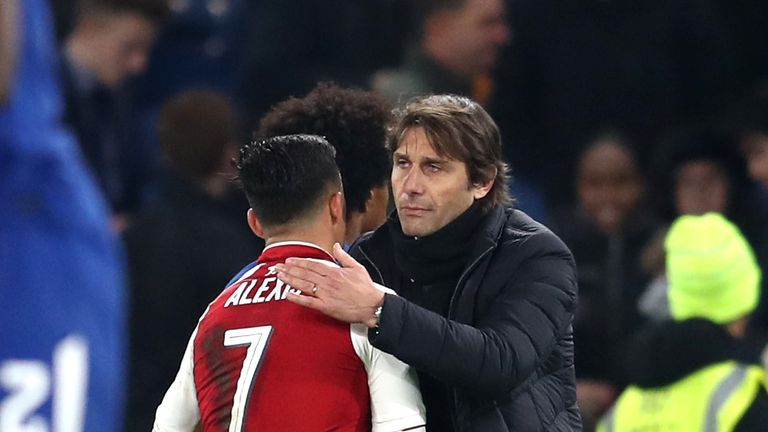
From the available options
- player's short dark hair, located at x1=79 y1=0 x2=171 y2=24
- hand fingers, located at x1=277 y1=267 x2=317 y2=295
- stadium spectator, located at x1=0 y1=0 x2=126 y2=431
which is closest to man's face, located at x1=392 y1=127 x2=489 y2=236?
hand fingers, located at x1=277 y1=267 x2=317 y2=295

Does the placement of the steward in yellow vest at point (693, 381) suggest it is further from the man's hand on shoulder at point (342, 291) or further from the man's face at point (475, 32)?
the man's face at point (475, 32)

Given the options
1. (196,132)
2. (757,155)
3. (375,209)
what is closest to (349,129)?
(375,209)

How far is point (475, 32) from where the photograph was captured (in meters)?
6.60

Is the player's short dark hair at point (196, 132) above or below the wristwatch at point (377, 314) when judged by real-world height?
above

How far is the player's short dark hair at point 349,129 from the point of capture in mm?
3684

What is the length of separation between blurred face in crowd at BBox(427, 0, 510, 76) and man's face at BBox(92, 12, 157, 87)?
1.19m

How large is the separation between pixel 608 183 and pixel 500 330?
382 centimetres

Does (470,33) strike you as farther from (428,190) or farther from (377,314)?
(377,314)

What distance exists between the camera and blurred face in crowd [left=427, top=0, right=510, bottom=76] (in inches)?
256

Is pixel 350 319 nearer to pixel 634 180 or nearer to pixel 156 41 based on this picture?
pixel 634 180

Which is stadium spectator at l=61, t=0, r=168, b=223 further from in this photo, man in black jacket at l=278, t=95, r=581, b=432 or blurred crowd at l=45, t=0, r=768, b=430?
man in black jacket at l=278, t=95, r=581, b=432

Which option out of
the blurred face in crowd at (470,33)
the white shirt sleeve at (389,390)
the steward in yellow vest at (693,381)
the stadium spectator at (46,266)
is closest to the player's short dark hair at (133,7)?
the blurred face in crowd at (470,33)

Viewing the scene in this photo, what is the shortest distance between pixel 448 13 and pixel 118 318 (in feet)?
15.9

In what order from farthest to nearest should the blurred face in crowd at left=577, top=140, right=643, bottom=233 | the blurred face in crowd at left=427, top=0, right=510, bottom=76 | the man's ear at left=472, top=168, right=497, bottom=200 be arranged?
the blurred face in crowd at left=577, top=140, right=643, bottom=233, the blurred face in crowd at left=427, top=0, right=510, bottom=76, the man's ear at left=472, top=168, right=497, bottom=200
